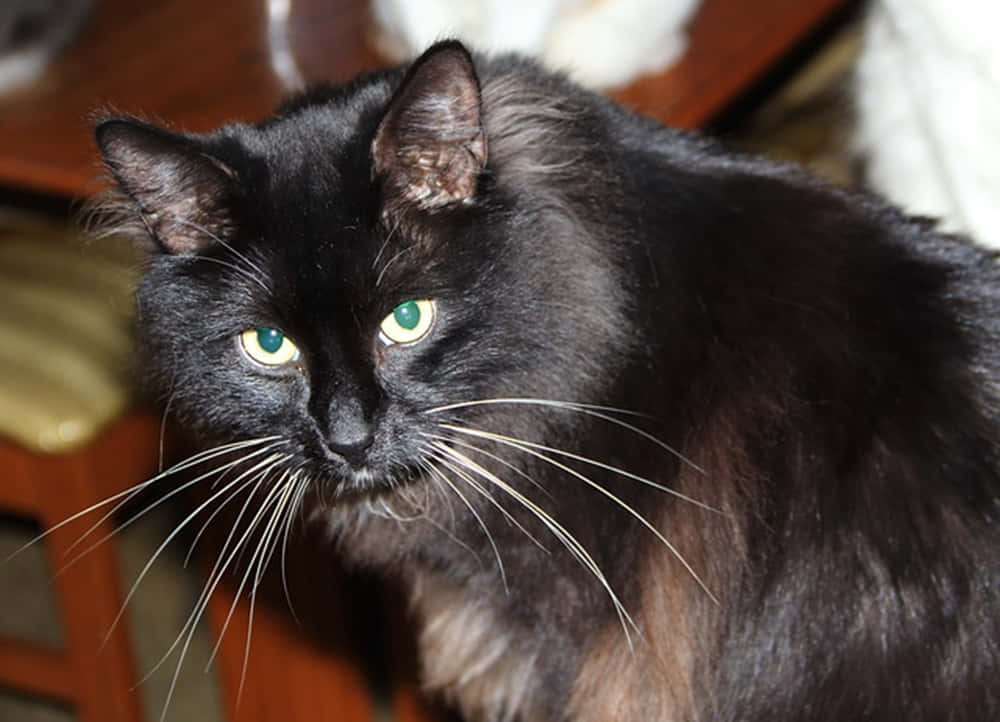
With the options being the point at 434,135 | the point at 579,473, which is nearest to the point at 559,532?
the point at 579,473

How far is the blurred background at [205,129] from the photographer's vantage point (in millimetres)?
1715

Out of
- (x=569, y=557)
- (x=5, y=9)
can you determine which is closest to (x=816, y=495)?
(x=569, y=557)

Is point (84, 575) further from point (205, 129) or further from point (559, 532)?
point (559, 532)

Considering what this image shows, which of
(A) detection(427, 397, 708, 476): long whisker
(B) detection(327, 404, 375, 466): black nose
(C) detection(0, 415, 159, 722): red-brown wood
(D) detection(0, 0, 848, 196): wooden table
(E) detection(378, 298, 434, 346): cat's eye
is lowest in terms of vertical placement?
(C) detection(0, 415, 159, 722): red-brown wood

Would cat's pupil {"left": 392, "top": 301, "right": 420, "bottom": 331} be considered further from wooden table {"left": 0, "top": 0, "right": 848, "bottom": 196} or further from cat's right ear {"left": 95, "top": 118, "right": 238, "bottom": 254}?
wooden table {"left": 0, "top": 0, "right": 848, "bottom": 196}

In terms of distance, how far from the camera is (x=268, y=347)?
44.3 inches

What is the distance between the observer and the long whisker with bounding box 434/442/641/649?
1.15m

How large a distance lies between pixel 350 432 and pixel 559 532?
209mm

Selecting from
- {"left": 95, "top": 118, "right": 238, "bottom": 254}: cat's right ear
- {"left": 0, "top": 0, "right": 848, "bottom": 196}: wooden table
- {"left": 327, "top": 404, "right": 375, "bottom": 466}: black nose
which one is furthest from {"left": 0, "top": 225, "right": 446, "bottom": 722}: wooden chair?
{"left": 327, "top": 404, "right": 375, "bottom": 466}: black nose

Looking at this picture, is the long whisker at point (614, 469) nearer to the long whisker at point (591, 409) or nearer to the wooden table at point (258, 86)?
the long whisker at point (591, 409)

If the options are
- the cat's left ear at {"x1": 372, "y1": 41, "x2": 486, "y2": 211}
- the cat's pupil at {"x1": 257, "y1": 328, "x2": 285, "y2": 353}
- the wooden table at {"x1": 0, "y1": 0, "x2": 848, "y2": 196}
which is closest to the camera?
the cat's left ear at {"x1": 372, "y1": 41, "x2": 486, "y2": 211}

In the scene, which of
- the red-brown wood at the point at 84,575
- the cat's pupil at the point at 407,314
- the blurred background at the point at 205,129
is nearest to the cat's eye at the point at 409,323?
the cat's pupil at the point at 407,314

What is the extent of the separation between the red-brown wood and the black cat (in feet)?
1.90

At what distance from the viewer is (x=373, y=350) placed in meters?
1.10
